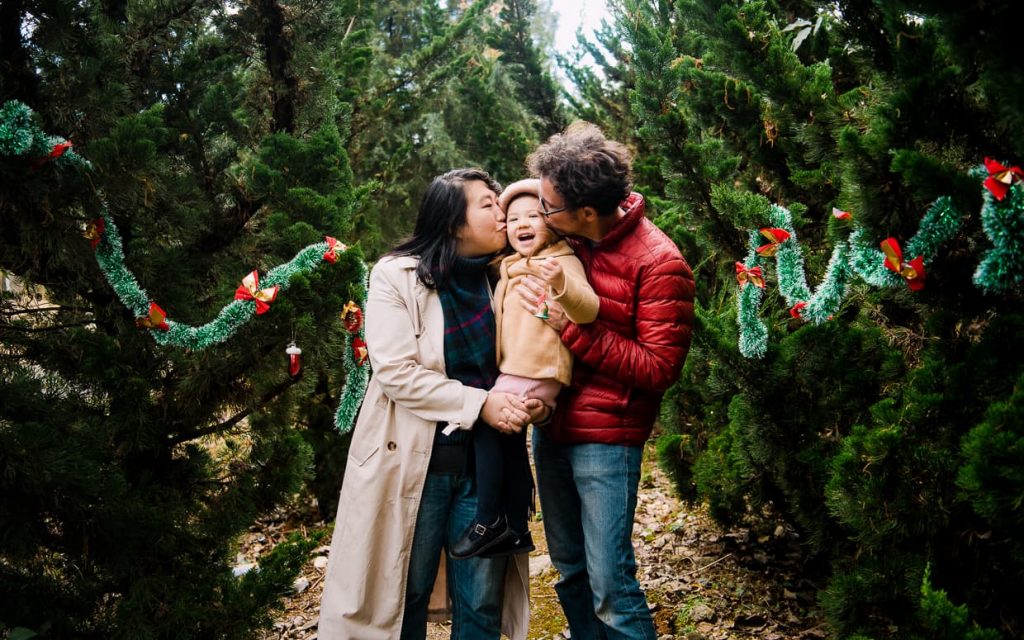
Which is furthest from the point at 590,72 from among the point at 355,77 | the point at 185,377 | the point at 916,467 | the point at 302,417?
the point at 916,467

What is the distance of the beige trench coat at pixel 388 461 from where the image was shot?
2404mm

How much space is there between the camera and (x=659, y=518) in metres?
5.06

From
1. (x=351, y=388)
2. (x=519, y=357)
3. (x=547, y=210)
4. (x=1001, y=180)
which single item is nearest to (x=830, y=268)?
(x=1001, y=180)

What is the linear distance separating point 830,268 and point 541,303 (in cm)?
98

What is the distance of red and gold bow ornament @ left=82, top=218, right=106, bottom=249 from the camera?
9.42 ft

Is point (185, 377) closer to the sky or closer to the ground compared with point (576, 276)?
closer to the ground

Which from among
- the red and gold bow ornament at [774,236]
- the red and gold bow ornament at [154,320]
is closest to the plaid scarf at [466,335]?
the red and gold bow ornament at [774,236]

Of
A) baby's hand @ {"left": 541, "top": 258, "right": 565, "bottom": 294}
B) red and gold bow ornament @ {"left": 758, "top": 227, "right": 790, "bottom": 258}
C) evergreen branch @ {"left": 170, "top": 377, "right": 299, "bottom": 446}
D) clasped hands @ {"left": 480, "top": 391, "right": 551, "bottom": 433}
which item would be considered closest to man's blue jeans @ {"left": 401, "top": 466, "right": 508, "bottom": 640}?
clasped hands @ {"left": 480, "top": 391, "right": 551, "bottom": 433}

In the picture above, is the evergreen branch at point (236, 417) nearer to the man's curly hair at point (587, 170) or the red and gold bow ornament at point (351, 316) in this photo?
the red and gold bow ornament at point (351, 316)

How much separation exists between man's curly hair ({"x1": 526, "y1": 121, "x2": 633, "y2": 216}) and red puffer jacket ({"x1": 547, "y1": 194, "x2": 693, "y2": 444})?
99 millimetres

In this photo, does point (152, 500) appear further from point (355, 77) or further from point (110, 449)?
point (355, 77)

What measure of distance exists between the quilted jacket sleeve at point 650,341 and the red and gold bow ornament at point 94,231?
199 cm

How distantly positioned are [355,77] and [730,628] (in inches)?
199

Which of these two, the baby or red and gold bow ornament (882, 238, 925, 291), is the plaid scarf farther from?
red and gold bow ornament (882, 238, 925, 291)
